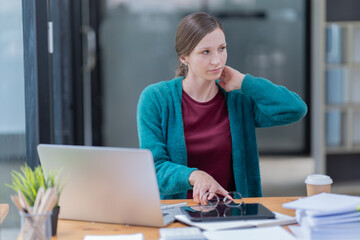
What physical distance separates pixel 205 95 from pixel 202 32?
308mm

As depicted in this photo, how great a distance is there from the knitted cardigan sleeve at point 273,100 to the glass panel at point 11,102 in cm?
84

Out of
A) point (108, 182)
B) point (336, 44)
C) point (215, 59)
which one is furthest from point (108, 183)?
point (336, 44)

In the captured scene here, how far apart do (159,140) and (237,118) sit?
0.33 metres

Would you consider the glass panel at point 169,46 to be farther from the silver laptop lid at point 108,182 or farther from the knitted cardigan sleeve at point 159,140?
the silver laptop lid at point 108,182

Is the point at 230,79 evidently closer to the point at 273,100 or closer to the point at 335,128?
the point at 273,100

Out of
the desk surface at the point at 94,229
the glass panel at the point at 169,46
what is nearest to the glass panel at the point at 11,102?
the desk surface at the point at 94,229

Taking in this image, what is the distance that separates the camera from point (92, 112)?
16.7 feet

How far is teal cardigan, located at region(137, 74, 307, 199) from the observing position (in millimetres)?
1980

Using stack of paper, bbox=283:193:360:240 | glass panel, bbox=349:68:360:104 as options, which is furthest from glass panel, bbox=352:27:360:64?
stack of paper, bbox=283:193:360:240

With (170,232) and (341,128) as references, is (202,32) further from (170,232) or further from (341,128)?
(341,128)

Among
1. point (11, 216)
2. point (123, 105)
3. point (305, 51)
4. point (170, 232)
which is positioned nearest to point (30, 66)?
point (11, 216)

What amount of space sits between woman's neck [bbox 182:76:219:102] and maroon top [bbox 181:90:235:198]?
0.07ft

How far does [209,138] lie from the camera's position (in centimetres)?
206

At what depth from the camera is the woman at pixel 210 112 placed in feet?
6.32
